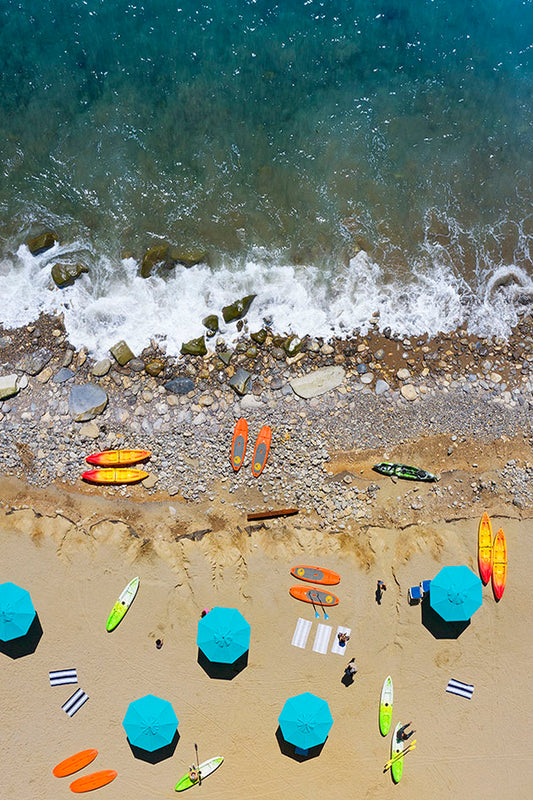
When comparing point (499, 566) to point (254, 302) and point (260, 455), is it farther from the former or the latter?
point (254, 302)

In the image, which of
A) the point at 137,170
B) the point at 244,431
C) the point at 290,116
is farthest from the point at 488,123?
the point at 244,431

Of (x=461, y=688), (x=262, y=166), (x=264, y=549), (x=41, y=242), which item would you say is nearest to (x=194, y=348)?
(x=41, y=242)

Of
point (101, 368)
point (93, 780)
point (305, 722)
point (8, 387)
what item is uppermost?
point (8, 387)

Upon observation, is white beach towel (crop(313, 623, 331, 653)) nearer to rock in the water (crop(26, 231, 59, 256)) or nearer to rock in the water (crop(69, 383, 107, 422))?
rock in the water (crop(69, 383, 107, 422))

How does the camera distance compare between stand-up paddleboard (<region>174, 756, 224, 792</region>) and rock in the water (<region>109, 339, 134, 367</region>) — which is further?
rock in the water (<region>109, 339, 134, 367</region>)

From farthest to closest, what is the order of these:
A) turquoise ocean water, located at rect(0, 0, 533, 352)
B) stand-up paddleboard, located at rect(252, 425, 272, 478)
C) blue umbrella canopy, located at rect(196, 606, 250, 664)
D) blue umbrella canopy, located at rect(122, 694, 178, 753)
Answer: turquoise ocean water, located at rect(0, 0, 533, 352)
stand-up paddleboard, located at rect(252, 425, 272, 478)
blue umbrella canopy, located at rect(196, 606, 250, 664)
blue umbrella canopy, located at rect(122, 694, 178, 753)

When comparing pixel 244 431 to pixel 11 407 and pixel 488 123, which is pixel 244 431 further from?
pixel 488 123

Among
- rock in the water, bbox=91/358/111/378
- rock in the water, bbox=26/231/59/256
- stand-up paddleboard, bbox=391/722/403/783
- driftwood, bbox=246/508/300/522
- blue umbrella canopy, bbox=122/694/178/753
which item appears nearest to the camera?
blue umbrella canopy, bbox=122/694/178/753

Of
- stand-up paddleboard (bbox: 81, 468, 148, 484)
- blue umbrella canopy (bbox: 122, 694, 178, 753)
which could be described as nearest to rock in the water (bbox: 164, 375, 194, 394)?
stand-up paddleboard (bbox: 81, 468, 148, 484)
